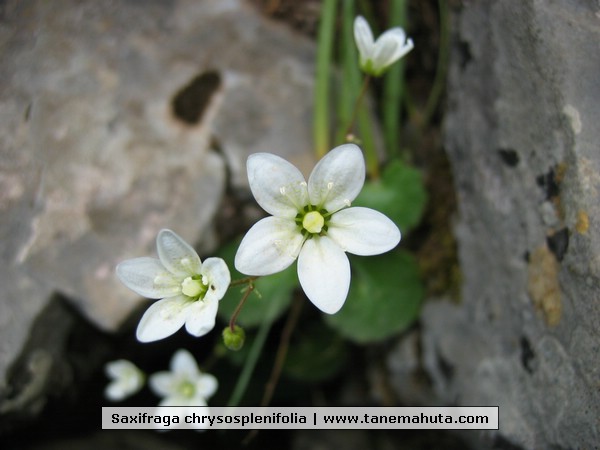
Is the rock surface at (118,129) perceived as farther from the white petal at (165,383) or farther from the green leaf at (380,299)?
the green leaf at (380,299)

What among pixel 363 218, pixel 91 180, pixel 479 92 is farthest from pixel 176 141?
pixel 479 92

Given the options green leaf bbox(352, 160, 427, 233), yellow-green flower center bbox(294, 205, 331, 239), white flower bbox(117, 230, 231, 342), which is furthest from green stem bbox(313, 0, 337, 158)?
white flower bbox(117, 230, 231, 342)

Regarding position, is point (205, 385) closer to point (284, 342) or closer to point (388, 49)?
point (284, 342)

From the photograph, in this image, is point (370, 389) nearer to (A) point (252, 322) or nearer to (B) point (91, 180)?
(A) point (252, 322)

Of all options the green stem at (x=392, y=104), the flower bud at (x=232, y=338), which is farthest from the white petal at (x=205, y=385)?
the green stem at (x=392, y=104)

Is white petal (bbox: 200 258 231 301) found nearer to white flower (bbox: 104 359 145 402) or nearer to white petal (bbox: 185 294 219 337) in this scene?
white petal (bbox: 185 294 219 337)
